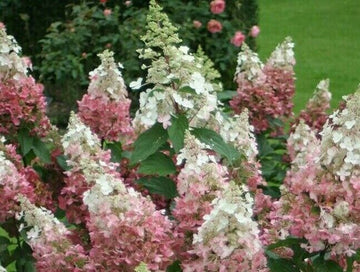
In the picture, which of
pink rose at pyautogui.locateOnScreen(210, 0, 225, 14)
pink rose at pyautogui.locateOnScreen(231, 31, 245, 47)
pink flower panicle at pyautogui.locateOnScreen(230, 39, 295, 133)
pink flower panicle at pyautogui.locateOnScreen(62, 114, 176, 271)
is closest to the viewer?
pink flower panicle at pyautogui.locateOnScreen(62, 114, 176, 271)

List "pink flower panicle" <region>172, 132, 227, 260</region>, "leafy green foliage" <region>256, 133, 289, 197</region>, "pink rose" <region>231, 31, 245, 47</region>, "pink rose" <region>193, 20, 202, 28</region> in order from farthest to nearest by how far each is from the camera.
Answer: "pink rose" <region>193, 20, 202, 28</region> < "pink rose" <region>231, 31, 245, 47</region> < "leafy green foliage" <region>256, 133, 289, 197</region> < "pink flower panicle" <region>172, 132, 227, 260</region>

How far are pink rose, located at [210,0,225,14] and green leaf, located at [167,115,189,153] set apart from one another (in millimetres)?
5476

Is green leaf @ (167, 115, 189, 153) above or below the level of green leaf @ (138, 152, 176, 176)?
above

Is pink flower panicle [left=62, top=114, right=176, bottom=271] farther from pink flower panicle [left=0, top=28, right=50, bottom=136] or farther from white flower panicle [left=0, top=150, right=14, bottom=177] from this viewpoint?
pink flower panicle [left=0, top=28, right=50, bottom=136]

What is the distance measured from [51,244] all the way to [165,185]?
0.52m

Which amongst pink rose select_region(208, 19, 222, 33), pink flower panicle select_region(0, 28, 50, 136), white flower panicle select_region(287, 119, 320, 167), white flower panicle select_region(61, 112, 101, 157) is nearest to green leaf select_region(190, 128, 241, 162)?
white flower panicle select_region(61, 112, 101, 157)

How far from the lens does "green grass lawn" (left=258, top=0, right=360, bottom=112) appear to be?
10141mm

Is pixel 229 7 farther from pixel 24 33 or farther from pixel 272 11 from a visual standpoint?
pixel 272 11

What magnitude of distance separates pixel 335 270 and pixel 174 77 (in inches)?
28.3

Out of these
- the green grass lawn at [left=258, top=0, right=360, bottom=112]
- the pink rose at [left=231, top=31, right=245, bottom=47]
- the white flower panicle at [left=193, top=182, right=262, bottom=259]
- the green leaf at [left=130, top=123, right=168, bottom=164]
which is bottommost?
the white flower panicle at [left=193, top=182, right=262, bottom=259]

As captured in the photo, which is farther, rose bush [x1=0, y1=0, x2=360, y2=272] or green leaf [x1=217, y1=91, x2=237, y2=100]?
green leaf [x1=217, y1=91, x2=237, y2=100]

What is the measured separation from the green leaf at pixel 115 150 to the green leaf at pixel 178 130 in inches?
19.8

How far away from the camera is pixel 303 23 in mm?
13898

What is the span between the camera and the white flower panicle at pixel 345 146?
89.1 inches
